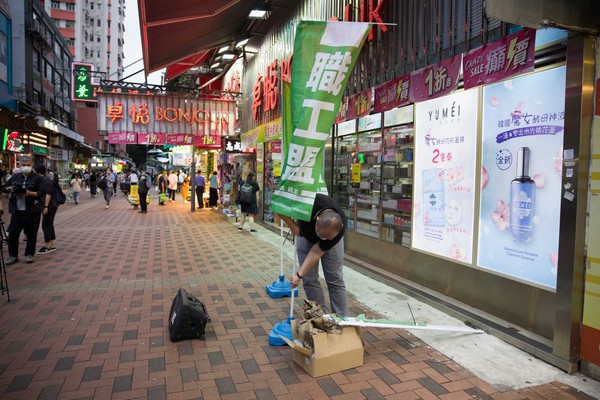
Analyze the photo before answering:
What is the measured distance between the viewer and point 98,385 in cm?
315

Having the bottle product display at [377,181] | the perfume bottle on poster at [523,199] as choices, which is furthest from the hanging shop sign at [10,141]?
the perfume bottle on poster at [523,199]

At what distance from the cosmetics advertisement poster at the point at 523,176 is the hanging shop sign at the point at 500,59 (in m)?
0.41

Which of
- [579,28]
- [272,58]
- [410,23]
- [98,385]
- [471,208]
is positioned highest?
[272,58]

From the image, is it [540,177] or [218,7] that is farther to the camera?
[218,7]

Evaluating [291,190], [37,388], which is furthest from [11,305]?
[291,190]

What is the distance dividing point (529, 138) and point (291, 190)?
8.78 ft

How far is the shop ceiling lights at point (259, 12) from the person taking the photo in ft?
34.9

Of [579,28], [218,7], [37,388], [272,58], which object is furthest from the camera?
[272,58]

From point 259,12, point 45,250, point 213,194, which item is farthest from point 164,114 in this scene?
point 45,250

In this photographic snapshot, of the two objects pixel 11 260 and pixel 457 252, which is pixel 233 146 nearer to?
pixel 11 260

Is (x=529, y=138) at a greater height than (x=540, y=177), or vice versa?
(x=529, y=138)

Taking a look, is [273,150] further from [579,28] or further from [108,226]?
[579,28]

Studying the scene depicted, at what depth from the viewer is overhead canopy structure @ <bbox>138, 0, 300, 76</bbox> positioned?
7391 millimetres

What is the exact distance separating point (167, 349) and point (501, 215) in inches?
153
